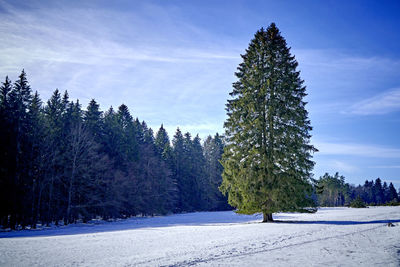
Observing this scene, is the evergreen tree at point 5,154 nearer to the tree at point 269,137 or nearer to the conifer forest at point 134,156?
the conifer forest at point 134,156

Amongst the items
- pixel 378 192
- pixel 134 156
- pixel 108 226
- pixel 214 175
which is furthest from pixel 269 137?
pixel 378 192

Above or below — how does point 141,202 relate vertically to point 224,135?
below

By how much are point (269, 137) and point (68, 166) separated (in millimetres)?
26116

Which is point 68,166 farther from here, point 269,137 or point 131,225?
point 269,137

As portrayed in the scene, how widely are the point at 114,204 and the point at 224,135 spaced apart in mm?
22371

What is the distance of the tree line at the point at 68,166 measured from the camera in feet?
93.8

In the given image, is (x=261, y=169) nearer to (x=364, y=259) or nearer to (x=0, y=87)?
(x=364, y=259)

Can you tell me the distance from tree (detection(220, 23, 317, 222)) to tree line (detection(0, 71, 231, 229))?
69.1 ft

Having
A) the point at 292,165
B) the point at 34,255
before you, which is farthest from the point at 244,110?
the point at 34,255

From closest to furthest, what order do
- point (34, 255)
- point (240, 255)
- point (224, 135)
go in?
1. point (240, 255)
2. point (34, 255)
3. point (224, 135)

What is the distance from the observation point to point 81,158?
34.8m

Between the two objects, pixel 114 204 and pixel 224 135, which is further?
pixel 114 204

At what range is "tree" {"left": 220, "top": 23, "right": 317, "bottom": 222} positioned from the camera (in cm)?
2044

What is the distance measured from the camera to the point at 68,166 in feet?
111
